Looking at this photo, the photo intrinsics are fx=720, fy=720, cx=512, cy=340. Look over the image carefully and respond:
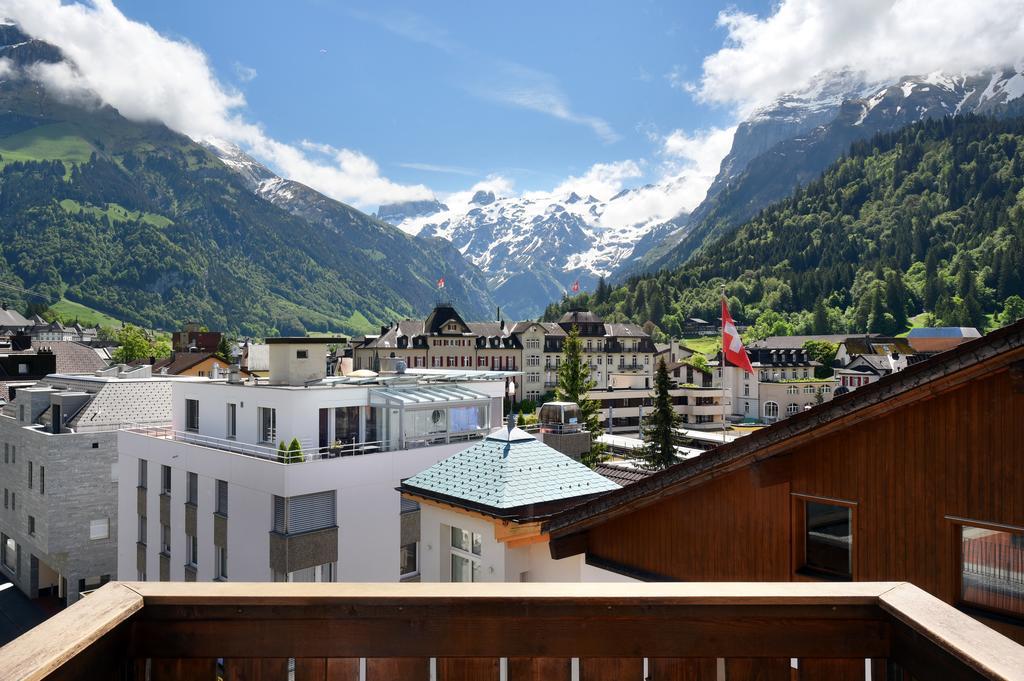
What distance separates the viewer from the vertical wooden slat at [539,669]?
2154 millimetres

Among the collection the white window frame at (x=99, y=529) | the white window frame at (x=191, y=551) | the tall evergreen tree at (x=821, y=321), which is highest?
the tall evergreen tree at (x=821, y=321)

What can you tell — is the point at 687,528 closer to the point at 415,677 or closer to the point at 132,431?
the point at 415,677

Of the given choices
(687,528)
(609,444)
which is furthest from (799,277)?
(687,528)

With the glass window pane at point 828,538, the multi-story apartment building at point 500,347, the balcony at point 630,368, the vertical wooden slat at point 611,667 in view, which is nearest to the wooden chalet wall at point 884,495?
the glass window pane at point 828,538

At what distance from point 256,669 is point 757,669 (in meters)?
1.53

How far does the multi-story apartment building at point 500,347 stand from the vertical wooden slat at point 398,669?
10042 cm

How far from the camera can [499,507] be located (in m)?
12.9

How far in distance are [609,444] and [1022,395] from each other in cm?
6501

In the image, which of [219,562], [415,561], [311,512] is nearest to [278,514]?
[311,512]

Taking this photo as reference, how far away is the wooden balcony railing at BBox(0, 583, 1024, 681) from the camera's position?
2131 mm

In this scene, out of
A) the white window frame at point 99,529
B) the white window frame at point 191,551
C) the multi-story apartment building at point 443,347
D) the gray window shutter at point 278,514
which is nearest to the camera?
the gray window shutter at point 278,514

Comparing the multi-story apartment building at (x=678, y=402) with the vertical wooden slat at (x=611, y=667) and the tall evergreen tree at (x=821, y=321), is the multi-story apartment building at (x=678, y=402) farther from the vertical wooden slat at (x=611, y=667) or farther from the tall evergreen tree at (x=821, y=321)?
the vertical wooden slat at (x=611, y=667)

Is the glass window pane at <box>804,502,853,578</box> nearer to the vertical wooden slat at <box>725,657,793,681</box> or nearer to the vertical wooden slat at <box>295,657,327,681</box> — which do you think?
the vertical wooden slat at <box>725,657,793,681</box>

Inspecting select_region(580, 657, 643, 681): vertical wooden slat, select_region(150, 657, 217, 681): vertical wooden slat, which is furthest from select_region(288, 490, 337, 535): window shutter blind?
select_region(580, 657, 643, 681): vertical wooden slat
